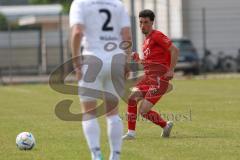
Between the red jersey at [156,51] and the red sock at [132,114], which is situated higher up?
the red jersey at [156,51]

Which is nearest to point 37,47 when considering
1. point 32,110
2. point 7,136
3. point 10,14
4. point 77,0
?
point 10,14

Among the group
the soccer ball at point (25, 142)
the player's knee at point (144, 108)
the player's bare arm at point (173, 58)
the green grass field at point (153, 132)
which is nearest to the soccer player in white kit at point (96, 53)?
the green grass field at point (153, 132)

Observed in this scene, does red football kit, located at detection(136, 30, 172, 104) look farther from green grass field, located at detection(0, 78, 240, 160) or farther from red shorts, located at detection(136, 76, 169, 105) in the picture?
green grass field, located at detection(0, 78, 240, 160)

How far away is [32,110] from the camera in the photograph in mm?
19375

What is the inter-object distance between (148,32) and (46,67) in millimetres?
30011

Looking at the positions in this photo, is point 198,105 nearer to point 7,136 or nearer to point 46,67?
point 7,136

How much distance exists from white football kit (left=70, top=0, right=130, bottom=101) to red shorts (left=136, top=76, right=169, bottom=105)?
13.9 feet

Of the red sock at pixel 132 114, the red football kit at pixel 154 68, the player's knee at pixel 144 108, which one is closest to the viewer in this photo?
the red sock at pixel 132 114

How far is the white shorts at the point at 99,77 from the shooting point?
8625 millimetres

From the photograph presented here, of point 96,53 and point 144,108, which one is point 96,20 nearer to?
point 96,53

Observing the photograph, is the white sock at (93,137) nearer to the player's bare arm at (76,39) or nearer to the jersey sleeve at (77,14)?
the player's bare arm at (76,39)

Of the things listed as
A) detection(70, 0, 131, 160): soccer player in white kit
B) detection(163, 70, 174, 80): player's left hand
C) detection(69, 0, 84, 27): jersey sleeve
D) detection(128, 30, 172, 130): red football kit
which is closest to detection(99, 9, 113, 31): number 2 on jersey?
detection(70, 0, 131, 160): soccer player in white kit

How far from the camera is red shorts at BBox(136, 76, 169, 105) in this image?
42.6 feet

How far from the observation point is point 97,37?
866 centimetres
